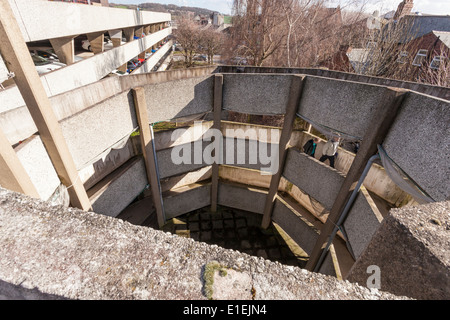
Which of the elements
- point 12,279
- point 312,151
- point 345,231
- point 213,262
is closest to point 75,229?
point 12,279

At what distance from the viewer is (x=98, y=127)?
4.37m

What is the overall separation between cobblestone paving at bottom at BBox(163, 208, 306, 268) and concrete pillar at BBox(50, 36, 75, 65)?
30.1ft

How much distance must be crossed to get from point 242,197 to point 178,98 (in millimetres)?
4506

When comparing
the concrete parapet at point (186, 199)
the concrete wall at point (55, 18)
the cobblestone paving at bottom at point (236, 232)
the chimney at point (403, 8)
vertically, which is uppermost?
the chimney at point (403, 8)

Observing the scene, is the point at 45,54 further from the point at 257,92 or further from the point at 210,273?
the point at 210,273

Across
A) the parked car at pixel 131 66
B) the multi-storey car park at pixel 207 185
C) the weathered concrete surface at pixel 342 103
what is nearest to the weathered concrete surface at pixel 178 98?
the multi-storey car park at pixel 207 185

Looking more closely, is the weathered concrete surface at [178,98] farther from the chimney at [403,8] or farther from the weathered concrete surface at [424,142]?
the chimney at [403,8]

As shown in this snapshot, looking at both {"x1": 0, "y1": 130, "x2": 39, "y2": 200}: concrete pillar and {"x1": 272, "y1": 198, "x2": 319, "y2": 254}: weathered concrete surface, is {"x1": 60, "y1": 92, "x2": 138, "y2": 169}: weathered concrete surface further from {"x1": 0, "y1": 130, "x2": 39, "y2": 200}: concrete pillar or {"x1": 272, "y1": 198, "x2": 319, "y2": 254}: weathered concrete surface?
{"x1": 272, "y1": 198, "x2": 319, "y2": 254}: weathered concrete surface

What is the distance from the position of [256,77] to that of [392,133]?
3.34m

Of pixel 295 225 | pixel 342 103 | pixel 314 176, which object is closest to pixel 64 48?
pixel 342 103

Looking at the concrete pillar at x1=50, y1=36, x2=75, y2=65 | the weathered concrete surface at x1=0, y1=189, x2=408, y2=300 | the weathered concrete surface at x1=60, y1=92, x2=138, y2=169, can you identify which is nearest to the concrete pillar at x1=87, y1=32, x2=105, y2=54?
the concrete pillar at x1=50, y1=36, x2=75, y2=65

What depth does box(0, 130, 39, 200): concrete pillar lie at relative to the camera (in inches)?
108

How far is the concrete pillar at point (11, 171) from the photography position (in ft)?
9.01

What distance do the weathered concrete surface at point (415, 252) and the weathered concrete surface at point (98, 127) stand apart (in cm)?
481
